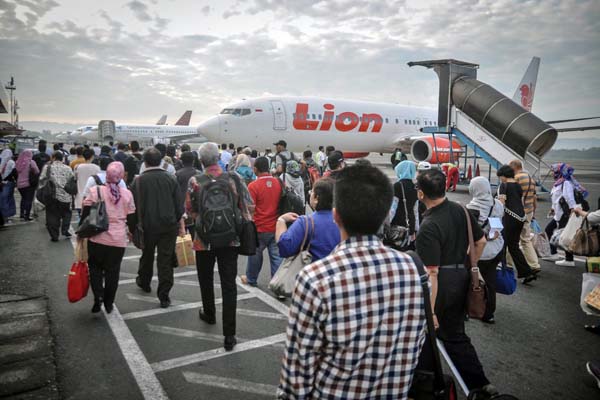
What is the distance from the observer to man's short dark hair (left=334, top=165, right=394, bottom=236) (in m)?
1.69

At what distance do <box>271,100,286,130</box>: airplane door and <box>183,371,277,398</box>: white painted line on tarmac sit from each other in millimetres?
17134

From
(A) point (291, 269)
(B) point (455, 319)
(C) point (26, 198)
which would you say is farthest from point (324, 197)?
(C) point (26, 198)

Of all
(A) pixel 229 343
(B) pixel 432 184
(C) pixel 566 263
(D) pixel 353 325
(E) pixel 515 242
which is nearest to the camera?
(D) pixel 353 325

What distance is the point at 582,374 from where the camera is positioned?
12.0ft

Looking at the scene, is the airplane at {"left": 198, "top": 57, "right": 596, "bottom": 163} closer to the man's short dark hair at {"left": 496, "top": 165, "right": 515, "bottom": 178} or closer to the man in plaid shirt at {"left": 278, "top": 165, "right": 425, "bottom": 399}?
the man's short dark hair at {"left": 496, "top": 165, "right": 515, "bottom": 178}

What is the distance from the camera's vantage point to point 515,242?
6.03 metres

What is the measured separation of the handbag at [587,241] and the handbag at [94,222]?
5.10 meters

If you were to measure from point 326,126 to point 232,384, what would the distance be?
62.0 feet

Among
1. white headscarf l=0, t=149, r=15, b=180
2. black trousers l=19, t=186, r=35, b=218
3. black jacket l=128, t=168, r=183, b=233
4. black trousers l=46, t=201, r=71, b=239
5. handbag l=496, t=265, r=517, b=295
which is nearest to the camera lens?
handbag l=496, t=265, r=517, b=295

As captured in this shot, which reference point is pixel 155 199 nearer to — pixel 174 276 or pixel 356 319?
pixel 174 276

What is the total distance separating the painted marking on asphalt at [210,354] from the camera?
3.69 meters

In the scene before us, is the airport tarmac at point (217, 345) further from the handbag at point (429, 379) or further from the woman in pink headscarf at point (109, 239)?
the handbag at point (429, 379)

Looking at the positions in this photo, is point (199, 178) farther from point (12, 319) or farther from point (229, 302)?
point (12, 319)

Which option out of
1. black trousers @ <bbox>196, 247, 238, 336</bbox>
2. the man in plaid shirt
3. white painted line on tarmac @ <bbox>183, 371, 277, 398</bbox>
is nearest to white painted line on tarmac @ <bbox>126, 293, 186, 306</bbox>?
black trousers @ <bbox>196, 247, 238, 336</bbox>
